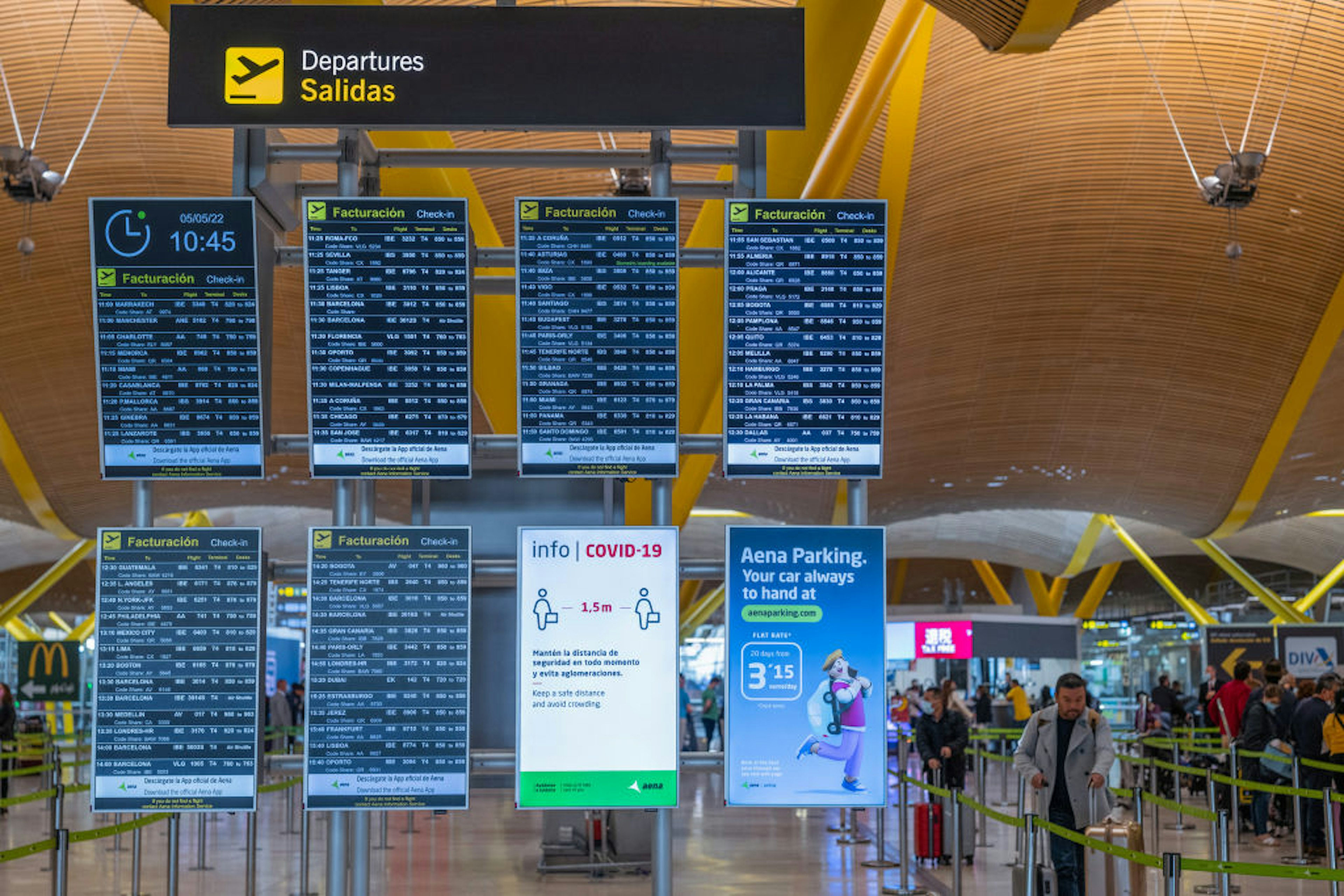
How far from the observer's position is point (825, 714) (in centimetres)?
627

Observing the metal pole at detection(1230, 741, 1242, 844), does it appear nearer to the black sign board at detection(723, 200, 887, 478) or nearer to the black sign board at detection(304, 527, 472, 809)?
the black sign board at detection(723, 200, 887, 478)

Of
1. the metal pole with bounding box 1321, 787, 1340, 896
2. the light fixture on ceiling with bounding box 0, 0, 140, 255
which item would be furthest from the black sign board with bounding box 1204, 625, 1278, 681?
the light fixture on ceiling with bounding box 0, 0, 140, 255

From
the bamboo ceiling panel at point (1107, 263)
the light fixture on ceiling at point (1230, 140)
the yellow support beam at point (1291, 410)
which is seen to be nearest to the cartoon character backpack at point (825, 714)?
the light fixture on ceiling at point (1230, 140)

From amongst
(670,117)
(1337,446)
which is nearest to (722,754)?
(670,117)

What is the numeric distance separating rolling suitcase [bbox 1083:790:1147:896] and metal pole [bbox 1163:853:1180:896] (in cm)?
129

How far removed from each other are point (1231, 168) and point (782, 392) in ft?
50.4

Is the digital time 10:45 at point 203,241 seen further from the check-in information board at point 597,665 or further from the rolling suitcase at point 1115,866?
the rolling suitcase at point 1115,866

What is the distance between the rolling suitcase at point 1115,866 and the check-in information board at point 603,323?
3665 millimetres

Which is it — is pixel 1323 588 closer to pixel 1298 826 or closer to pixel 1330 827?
pixel 1298 826

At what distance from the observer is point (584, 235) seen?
630 centimetres

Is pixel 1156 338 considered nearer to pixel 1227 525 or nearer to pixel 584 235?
pixel 1227 525

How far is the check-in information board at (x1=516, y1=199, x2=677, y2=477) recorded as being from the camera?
6.19 meters

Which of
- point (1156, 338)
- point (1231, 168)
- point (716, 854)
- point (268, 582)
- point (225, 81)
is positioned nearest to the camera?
point (225, 81)

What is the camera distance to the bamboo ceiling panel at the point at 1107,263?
69.4 ft
